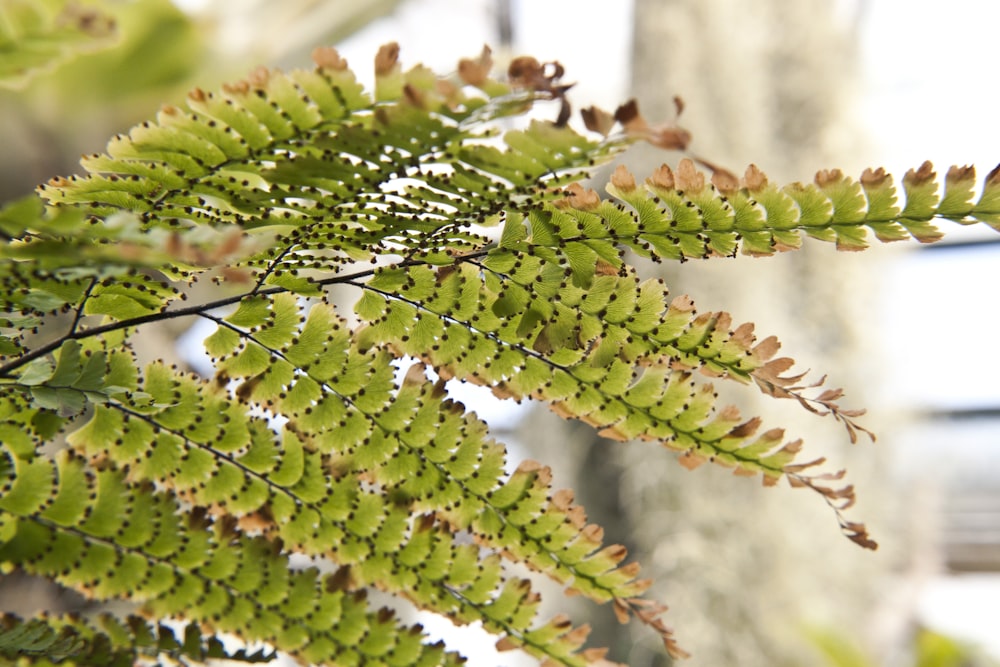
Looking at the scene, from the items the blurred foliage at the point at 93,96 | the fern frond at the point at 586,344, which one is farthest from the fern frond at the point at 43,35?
the blurred foliage at the point at 93,96

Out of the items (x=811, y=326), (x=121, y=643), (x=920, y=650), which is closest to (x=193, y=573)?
(x=121, y=643)

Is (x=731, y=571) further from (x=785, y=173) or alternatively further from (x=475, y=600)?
(x=475, y=600)

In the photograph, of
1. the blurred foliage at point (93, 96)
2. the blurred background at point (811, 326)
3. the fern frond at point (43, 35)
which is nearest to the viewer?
the fern frond at point (43, 35)

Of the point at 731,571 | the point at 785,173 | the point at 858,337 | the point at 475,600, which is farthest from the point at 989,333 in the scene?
the point at 475,600

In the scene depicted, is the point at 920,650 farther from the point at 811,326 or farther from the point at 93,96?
the point at 93,96

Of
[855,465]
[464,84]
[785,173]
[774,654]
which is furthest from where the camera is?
[785,173]

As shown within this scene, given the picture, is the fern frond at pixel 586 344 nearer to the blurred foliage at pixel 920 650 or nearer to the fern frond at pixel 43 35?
the fern frond at pixel 43 35

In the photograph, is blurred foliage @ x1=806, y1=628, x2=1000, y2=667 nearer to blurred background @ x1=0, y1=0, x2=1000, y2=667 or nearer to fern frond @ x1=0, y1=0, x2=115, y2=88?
blurred background @ x1=0, y1=0, x2=1000, y2=667
